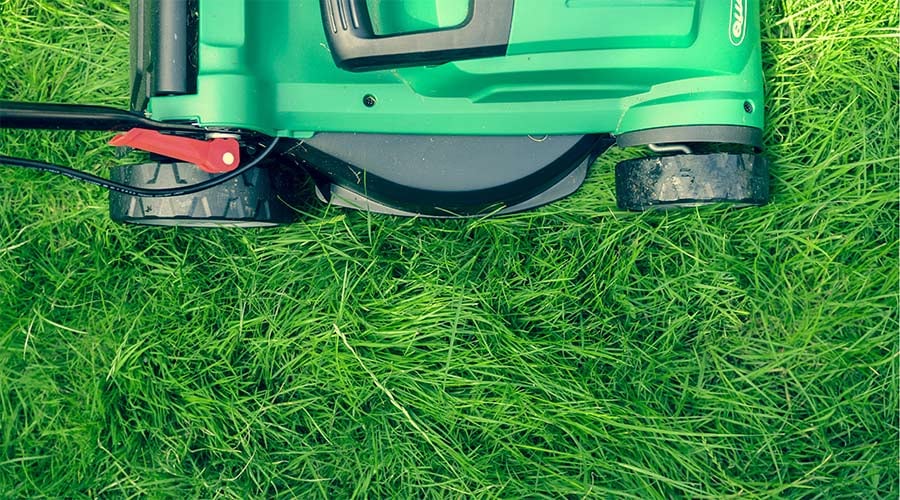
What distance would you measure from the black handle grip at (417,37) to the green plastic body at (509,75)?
0.31 feet

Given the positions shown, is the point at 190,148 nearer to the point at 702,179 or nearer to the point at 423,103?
the point at 423,103

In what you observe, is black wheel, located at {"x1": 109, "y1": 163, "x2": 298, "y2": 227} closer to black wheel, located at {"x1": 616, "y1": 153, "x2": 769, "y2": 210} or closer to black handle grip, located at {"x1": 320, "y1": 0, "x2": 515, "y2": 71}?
black handle grip, located at {"x1": 320, "y1": 0, "x2": 515, "y2": 71}

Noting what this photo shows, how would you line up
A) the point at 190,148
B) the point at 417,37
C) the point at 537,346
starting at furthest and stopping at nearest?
the point at 537,346 < the point at 190,148 < the point at 417,37

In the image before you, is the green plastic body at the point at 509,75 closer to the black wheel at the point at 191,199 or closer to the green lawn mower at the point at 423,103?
the green lawn mower at the point at 423,103

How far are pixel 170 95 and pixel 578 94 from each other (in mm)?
790

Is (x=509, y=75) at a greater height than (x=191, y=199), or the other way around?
(x=509, y=75)

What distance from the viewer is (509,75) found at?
1.34 metres

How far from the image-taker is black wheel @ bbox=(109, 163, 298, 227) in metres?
1.42

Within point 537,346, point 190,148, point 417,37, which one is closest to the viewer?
point 417,37

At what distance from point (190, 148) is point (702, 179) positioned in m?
1.01

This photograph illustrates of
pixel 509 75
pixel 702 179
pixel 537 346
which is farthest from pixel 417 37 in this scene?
pixel 537 346

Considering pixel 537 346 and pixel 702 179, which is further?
pixel 537 346

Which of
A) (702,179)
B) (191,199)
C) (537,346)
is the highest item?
(702,179)

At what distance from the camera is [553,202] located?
5.40ft
